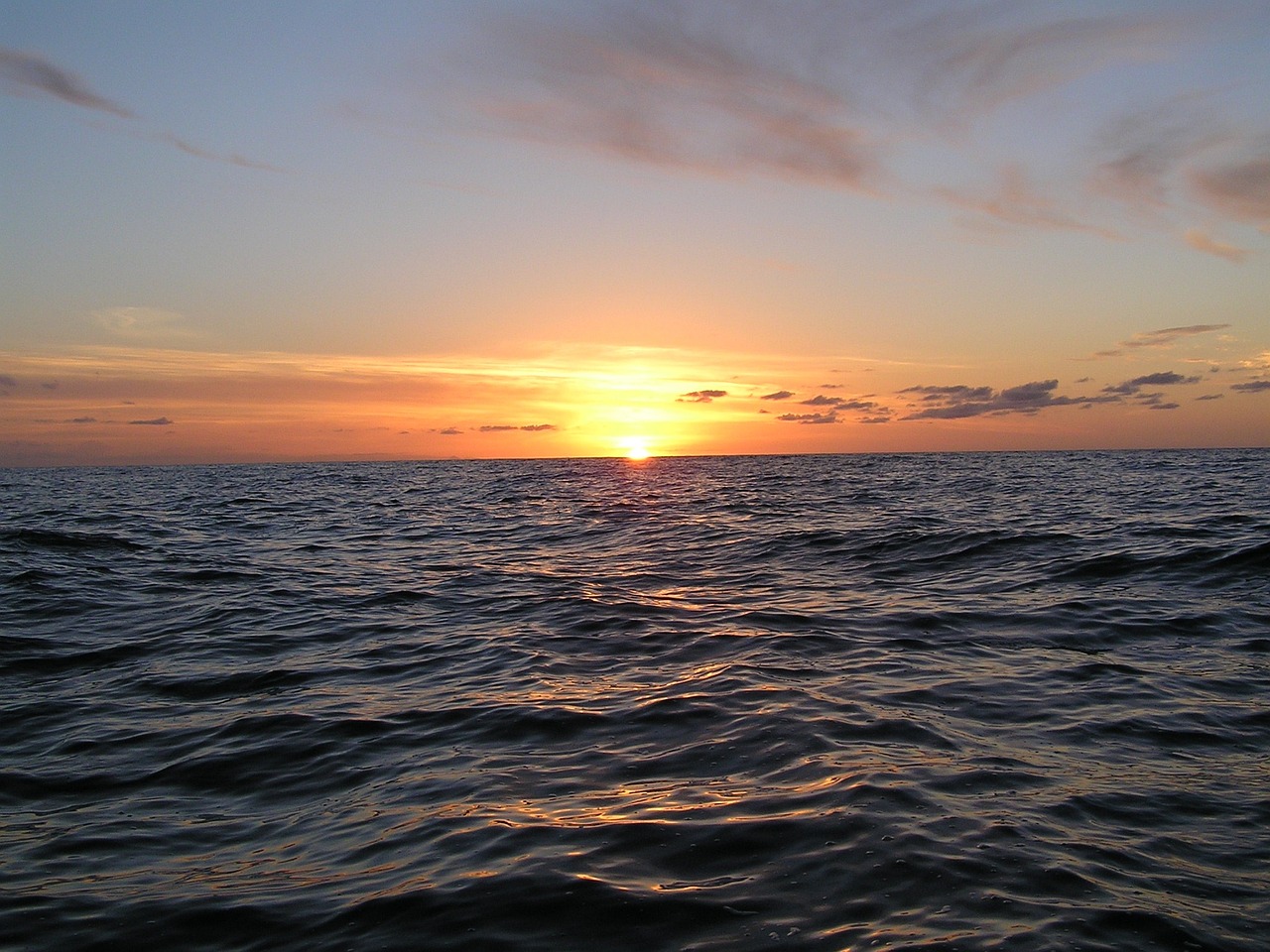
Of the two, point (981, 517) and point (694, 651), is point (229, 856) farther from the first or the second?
point (981, 517)

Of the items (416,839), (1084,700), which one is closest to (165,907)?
(416,839)

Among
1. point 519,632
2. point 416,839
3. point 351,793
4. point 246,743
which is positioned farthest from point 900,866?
point 519,632

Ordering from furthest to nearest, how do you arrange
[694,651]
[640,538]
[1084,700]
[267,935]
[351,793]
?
1. [640,538]
2. [694,651]
3. [1084,700]
4. [351,793]
5. [267,935]

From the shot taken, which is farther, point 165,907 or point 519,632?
point 519,632

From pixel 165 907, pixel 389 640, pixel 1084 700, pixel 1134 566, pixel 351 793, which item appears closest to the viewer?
pixel 165 907

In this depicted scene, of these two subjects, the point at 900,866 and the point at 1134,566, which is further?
the point at 1134,566

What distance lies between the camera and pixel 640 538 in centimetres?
2884

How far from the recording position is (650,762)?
783 cm

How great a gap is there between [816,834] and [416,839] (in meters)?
2.98

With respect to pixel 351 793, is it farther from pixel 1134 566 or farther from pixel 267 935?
pixel 1134 566

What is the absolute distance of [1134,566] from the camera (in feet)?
59.6

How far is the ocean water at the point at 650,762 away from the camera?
17.3 feet

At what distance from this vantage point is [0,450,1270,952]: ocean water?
529 cm

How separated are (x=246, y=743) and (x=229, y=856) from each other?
2.73 m
